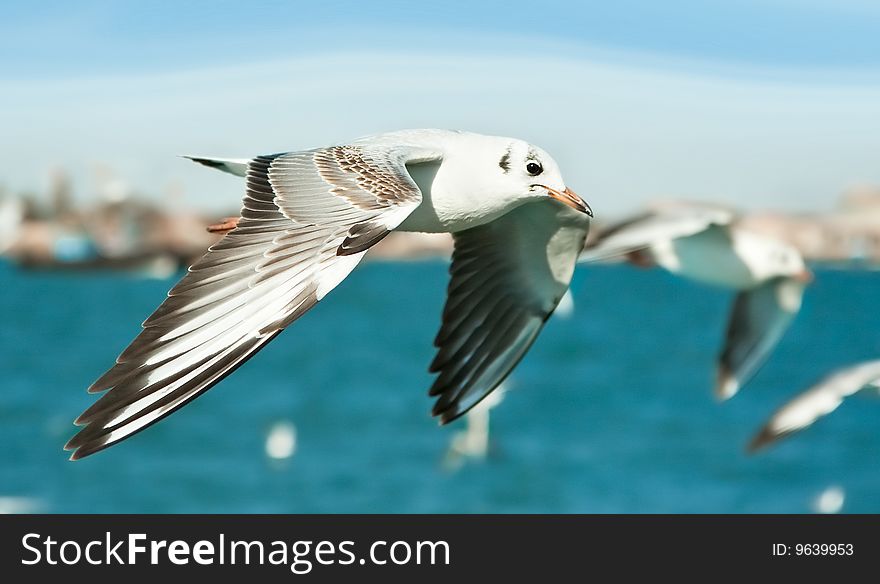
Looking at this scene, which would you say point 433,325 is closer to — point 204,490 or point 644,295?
point 644,295

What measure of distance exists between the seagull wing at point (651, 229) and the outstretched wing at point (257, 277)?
8.79ft

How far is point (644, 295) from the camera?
61.7m

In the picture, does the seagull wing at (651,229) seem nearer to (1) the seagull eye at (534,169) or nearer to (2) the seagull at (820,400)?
(2) the seagull at (820,400)

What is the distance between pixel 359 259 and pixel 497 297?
148cm

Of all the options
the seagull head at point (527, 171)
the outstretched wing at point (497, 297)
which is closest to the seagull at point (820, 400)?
the outstretched wing at point (497, 297)

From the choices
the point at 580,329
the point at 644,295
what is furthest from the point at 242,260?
the point at 644,295

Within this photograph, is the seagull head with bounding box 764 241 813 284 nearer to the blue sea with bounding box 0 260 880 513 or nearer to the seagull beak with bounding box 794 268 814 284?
the seagull beak with bounding box 794 268 814 284

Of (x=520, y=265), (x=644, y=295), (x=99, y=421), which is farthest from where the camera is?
(x=644, y=295)

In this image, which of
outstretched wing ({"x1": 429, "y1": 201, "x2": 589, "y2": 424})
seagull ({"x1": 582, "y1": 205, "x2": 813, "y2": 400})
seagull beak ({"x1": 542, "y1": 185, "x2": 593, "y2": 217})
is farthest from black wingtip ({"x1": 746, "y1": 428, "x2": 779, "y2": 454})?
seagull beak ({"x1": 542, "y1": 185, "x2": 593, "y2": 217})

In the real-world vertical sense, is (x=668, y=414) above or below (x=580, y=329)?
below

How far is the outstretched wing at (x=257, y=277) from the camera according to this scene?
123 inches

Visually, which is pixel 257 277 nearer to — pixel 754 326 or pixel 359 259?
pixel 359 259

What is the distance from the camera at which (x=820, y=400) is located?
287 inches

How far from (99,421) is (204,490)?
2169 cm
